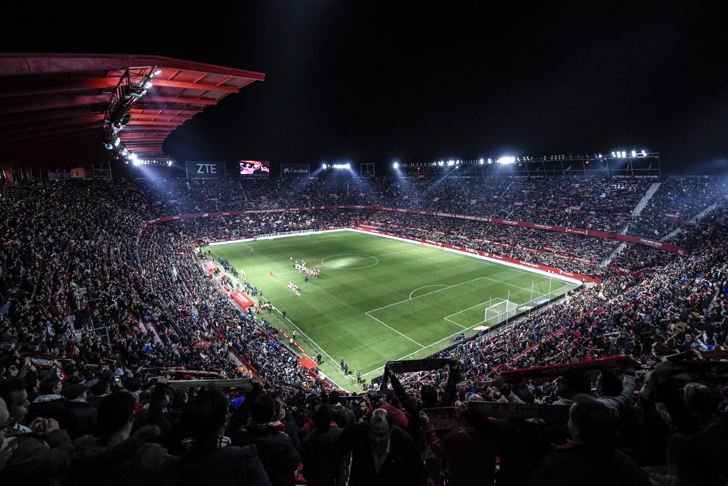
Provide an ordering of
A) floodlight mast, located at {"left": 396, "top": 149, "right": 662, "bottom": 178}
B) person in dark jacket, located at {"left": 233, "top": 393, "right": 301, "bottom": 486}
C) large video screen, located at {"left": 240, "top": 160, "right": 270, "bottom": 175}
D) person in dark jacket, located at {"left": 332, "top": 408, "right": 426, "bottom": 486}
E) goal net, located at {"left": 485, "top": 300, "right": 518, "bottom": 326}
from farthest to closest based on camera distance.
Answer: large video screen, located at {"left": 240, "top": 160, "right": 270, "bottom": 175} → floodlight mast, located at {"left": 396, "top": 149, "right": 662, "bottom": 178} → goal net, located at {"left": 485, "top": 300, "right": 518, "bottom": 326} → person in dark jacket, located at {"left": 233, "top": 393, "right": 301, "bottom": 486} → person in dark jacket, located at {"left": 332, "top": 408, "right": 426, "bottom": 486}

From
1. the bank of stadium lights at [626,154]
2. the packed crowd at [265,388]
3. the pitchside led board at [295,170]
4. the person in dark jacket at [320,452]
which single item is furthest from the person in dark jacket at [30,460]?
the pitchside led board at [295,170]

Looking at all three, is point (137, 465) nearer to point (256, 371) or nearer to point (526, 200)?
point (256, 371)

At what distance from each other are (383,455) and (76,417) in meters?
3.33

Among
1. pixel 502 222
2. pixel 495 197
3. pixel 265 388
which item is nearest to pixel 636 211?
pixel 502 222

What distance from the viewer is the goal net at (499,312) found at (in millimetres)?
27605

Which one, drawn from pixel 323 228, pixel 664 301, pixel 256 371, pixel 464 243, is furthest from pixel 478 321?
pixel 323 228

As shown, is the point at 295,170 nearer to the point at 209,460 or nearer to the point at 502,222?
the point at 502,222

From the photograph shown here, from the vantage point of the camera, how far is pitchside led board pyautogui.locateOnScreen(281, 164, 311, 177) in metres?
88.1

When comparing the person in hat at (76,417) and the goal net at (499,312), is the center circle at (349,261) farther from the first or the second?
the person in hat at (76,417)

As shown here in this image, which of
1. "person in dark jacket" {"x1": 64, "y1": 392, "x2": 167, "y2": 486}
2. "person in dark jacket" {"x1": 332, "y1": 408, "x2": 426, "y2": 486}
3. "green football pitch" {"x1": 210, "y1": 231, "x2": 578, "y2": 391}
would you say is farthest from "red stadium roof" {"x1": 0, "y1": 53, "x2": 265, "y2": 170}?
"green football pitch" {"x1": 210, "y1": 231, "x2": 578, "y2": 391}

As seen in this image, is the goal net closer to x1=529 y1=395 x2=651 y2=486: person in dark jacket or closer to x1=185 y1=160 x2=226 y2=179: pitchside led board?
x1=529 y1=395 x2=651 y2=486: person in dark jacket

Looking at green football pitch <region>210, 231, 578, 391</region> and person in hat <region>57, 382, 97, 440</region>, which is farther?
green football pitch <region>210, 231, 578, 391</region>

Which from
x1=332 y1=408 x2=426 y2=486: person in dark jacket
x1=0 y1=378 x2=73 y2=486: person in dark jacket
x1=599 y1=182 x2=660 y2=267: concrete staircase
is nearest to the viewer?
x1=0 y1=378 x2=73 y2=486: person in dark jacket

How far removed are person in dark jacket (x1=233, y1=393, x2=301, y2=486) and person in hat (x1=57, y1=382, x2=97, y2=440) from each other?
1756 millimetres
